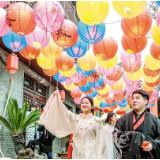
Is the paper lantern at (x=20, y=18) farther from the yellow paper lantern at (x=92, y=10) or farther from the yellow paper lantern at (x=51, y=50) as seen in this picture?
the yellow paper lantern at (x=51, y=50)

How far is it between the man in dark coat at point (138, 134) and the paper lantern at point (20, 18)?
265 cm

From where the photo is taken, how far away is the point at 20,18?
5.43m

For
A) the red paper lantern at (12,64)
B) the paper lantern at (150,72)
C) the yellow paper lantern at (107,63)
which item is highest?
the yellow paper lantern at (107,63)

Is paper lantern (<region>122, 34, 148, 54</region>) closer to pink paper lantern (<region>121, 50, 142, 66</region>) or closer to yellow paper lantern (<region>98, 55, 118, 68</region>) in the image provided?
pink paper lantern (<region>121, 50, 142, 66</region>)

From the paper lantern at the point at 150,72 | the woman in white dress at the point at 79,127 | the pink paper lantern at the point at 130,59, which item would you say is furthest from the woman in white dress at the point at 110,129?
the woman in white dress at the point at 79,127

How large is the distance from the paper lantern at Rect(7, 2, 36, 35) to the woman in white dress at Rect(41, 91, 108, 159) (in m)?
1.66

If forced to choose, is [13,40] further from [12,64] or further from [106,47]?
[106,47]

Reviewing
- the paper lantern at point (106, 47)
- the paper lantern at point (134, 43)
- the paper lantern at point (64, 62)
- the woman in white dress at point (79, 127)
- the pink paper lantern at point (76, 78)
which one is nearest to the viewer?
the woman in white dress at point (79, 127)

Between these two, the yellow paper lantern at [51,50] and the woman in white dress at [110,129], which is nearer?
the yellow paper lantern at [51,50]

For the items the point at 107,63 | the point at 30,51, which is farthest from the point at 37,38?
the point at 107,63

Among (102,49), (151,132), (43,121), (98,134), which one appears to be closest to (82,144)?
(98,134)

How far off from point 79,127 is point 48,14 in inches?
86.4

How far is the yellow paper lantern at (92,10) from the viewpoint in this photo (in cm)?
502

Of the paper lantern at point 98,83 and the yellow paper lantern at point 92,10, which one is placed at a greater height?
the yellow paper lantern at point 92,10
